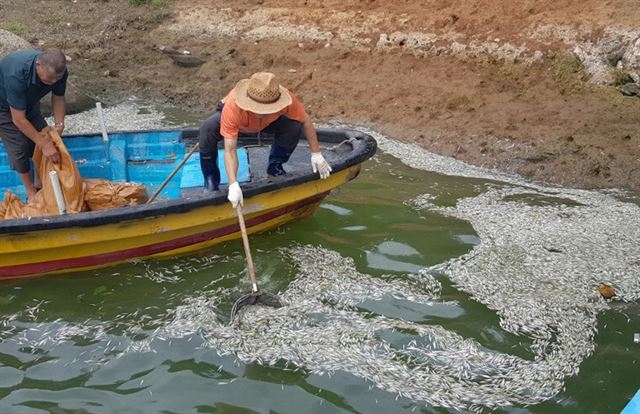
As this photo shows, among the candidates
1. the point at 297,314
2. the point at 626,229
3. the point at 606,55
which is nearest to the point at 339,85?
the point at 606,55

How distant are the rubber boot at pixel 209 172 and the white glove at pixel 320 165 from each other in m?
0.90

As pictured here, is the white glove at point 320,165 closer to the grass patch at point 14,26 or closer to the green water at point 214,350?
the green water at point 214,350

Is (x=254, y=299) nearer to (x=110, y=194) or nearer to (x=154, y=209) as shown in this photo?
(x=154, y=209)

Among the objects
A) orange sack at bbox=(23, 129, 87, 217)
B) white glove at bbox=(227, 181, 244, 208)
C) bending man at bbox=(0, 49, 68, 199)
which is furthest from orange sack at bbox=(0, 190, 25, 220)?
white glove at bbox=(227, 181, 244, 208)

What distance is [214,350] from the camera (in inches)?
198

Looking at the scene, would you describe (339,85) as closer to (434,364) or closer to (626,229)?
(626,229)

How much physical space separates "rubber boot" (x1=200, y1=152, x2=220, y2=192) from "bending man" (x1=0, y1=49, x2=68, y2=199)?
1330 mm

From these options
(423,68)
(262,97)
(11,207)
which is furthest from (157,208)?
(423,68)

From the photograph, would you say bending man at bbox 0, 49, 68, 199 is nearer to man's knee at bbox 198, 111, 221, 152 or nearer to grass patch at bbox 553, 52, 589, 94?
man's knee at bbox 198, 111, 221, 152

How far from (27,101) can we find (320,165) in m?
2.66

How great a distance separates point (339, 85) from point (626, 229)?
5.58 m

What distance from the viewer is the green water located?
456 cm

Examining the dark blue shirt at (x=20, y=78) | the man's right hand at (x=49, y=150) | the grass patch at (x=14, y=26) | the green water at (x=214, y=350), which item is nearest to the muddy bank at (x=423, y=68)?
the grass patch at (x=14, y=26)

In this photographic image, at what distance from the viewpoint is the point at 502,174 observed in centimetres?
856
